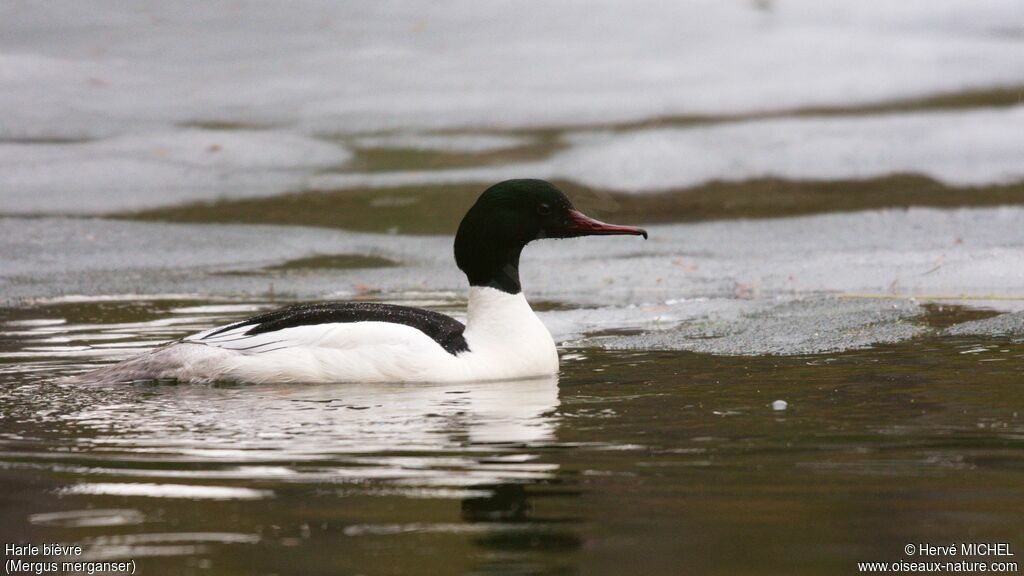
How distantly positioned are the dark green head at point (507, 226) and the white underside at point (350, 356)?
1.07ft

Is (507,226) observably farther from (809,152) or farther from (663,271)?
(809,152)

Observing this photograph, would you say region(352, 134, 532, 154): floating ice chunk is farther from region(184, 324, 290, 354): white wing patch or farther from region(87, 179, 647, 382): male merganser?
region(184, 324, 290, 354): white wing patch

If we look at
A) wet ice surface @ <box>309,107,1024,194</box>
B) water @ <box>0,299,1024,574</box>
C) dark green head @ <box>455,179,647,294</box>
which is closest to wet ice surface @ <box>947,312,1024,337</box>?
water @ <box>0,299,1024,574</box>

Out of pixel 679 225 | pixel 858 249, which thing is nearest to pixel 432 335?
pixel 858 249

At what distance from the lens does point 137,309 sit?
880 centimetres

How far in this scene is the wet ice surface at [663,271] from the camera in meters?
7.61

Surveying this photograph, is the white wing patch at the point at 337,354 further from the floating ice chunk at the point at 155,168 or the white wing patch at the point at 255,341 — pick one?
the floating ice chunk at the point at 155,168

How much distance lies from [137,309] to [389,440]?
4457 millimetres

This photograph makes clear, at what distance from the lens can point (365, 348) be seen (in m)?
6.29

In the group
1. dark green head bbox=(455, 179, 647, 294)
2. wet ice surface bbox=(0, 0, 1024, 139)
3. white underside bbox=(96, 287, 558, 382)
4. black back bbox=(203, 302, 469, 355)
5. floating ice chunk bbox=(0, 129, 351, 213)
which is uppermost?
wet ice surface bbox=(0, 0, 1024, 139)

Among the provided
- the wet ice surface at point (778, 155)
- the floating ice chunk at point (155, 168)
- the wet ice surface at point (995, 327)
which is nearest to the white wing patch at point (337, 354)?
the wet ice surface at point (995, 327)

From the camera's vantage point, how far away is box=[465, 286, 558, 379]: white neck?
20.7ft

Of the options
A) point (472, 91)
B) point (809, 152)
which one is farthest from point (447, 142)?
point (809, 152)

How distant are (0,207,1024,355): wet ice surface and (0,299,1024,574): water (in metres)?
1.18
